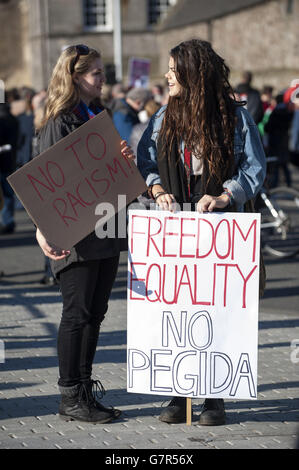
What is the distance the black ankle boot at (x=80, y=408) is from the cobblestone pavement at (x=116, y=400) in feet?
0.15

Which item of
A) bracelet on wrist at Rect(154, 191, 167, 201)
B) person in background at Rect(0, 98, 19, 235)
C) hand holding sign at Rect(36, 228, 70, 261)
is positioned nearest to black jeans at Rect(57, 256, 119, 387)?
hand holding sign at Rect(36, 228, 70, 261)

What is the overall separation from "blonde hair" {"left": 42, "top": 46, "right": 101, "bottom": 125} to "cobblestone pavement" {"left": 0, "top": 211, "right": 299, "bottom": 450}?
163cm

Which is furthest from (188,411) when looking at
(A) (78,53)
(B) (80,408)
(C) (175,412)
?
(A) (78,53)

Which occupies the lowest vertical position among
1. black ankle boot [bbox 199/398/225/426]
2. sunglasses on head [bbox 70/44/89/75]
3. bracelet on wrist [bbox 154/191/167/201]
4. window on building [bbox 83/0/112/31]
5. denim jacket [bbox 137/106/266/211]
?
black ankle boot [bbox 199/398/225/426]

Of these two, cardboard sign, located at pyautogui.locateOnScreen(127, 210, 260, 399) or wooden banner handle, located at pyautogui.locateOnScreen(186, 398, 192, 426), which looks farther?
wooden banner handle, located at pyautogui.locateOnScreen(186, 398, 192, 426)

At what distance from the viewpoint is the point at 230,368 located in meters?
4.76

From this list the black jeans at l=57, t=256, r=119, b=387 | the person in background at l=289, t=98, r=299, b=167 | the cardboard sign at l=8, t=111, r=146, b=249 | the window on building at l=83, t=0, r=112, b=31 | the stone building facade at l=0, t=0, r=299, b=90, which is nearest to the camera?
the cardboard sign at l=8, t=111, r=146, b=249

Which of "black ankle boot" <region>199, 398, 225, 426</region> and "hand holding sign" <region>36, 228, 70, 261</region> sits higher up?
"hand holding sign" <region>36, 228, 70, 261</region>

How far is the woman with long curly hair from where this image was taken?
466cm

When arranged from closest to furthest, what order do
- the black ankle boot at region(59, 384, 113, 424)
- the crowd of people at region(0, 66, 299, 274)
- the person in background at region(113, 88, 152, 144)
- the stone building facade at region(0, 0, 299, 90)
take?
the black ankle boot at region(59, 384, 113, 424)
the person in background at region(113, 88, 152, 144)
the crowd of people at region(0, 66, 299, 274)
the stone building facade at region(0, 0, 299, 90)

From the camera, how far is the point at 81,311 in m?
4.84

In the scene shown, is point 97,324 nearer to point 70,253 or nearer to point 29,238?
point 70,253

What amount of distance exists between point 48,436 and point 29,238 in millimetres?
8232

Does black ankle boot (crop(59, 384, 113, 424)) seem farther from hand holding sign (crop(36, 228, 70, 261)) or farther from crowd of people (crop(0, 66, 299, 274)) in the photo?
crowd of people (crop(0, 66, 299, 274))
